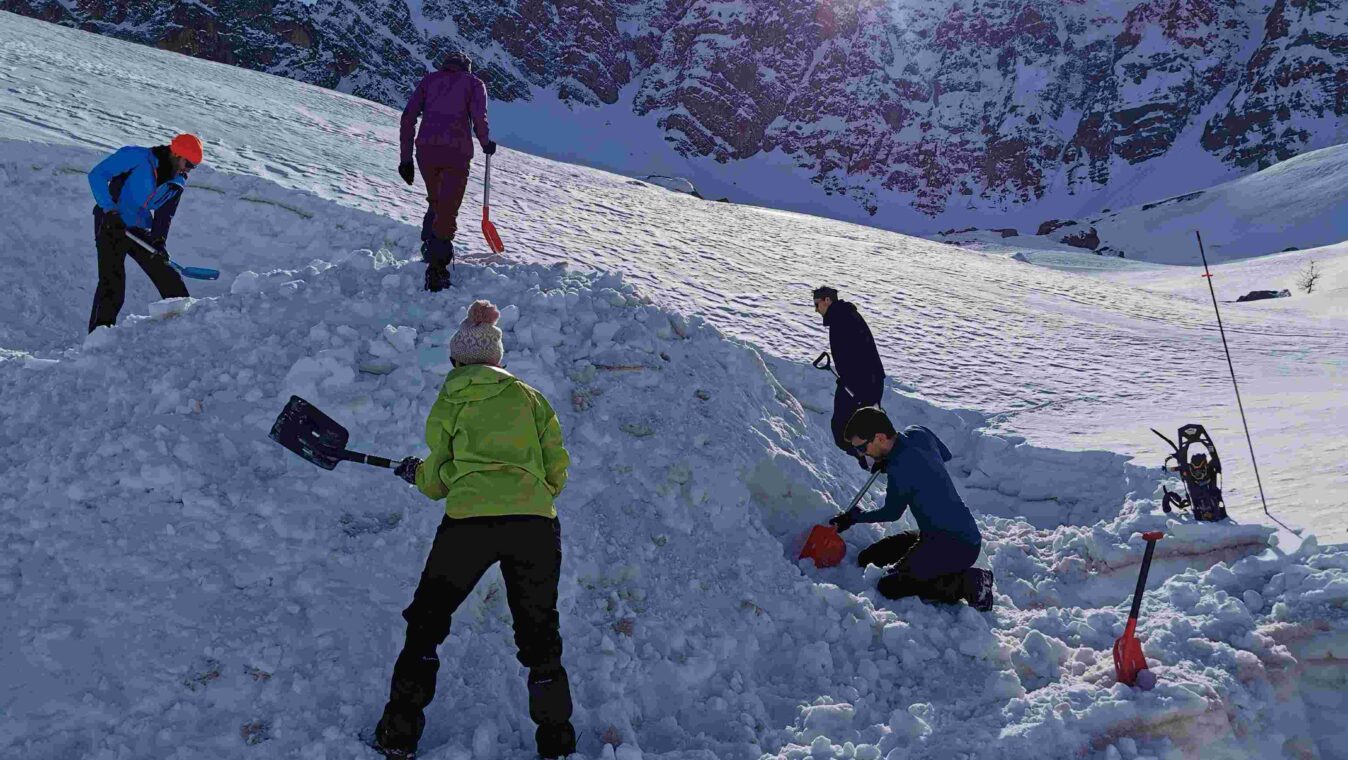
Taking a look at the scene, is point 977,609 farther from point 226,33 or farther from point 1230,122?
point 1230,122

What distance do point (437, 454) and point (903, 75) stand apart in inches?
6031

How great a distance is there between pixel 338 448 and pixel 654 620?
1.73 meters

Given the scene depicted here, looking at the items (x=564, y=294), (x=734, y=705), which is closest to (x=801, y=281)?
(x=564, y=294)

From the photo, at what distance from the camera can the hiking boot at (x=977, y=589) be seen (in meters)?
4.75

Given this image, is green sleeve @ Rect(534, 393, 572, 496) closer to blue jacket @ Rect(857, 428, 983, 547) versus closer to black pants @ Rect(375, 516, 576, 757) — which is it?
black pants @ Rect(375, 516, 576, 757)

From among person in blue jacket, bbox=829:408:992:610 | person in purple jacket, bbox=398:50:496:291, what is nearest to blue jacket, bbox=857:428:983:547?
person in blue jacket, bbox=829:408:992:610

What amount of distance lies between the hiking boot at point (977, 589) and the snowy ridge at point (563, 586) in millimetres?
138

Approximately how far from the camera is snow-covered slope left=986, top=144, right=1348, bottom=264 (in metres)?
54.8

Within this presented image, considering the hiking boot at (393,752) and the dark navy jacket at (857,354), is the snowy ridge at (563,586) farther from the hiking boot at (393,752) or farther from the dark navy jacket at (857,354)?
the dark navy jacket at (857,354)

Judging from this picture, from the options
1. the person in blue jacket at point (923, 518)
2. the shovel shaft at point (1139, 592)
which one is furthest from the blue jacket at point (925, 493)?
the shovel shaft at point (1139, 592)

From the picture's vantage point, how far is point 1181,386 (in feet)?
35.1

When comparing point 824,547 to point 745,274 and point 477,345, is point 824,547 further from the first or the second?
point 745,274

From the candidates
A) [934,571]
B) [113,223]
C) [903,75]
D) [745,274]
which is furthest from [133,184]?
[903,75]

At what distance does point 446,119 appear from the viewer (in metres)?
6.57
